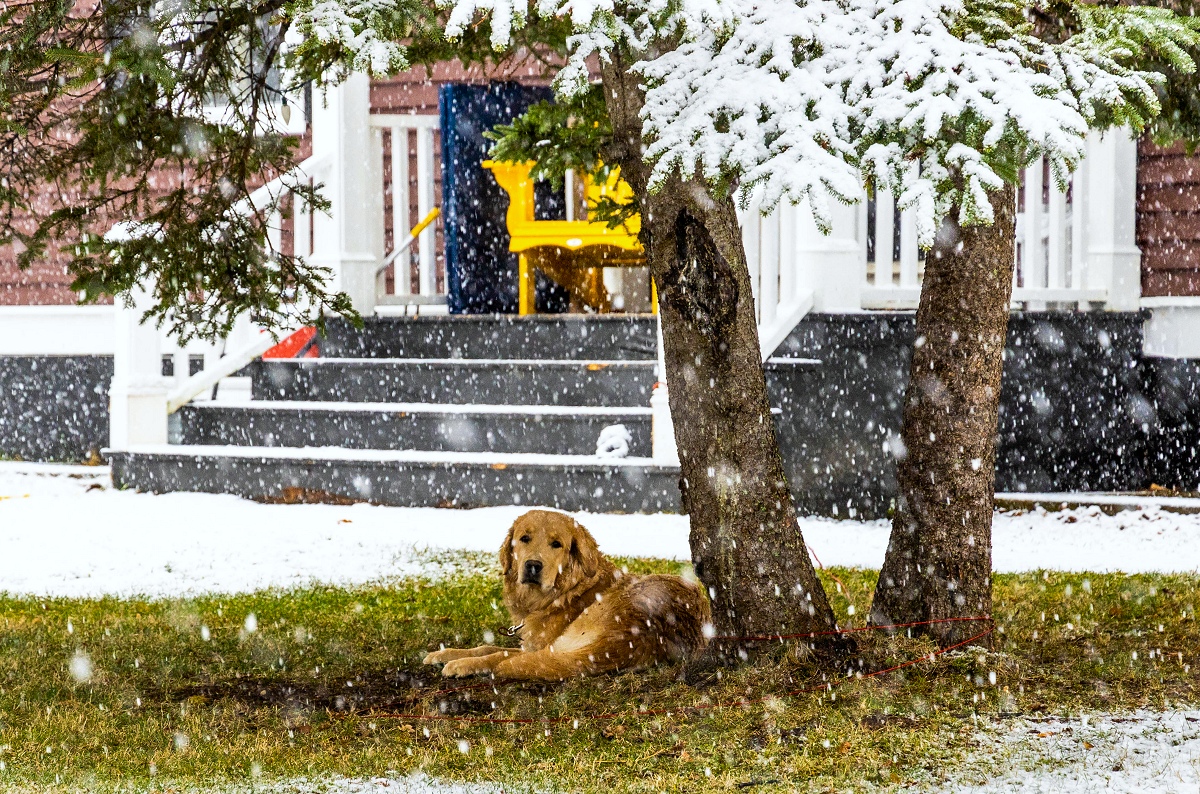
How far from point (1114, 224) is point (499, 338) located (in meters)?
4.22

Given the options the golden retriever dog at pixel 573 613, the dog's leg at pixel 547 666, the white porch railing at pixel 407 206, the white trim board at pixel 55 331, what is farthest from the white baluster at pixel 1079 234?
the white trim board at pixel 55 331

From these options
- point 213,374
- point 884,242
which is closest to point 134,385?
point 213,374

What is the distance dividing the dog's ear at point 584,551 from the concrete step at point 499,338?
14.8 feet

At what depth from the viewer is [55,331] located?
12477 mm

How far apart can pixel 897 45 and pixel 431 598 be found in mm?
3684

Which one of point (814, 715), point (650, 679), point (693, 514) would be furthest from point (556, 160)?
point (814, 715)

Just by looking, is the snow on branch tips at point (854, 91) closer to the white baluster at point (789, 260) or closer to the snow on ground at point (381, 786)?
the snow on ground at point (381, 786)

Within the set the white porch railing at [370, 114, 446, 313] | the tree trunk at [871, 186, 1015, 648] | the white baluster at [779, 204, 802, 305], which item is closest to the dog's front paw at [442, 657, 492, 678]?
the tree trunk at [871, 186, 1015, 648]

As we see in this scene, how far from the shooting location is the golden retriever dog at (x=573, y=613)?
4375 millimetres

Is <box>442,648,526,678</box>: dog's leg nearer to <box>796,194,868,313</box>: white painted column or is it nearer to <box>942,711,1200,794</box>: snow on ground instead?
<box>942,711,1200,794</box>: snow on ground

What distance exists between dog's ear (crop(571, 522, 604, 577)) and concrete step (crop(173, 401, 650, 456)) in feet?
11.8

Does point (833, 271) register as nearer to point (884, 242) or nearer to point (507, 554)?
point (884, 242)

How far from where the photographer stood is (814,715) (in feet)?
12.5

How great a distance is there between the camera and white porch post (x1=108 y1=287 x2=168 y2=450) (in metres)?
9.25
